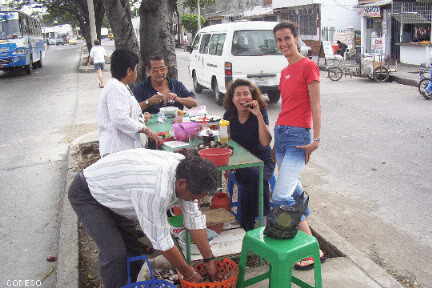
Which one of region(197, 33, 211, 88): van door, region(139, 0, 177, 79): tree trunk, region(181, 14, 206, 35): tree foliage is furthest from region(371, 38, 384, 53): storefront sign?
region(181, 14, 206, 35): tree foliage

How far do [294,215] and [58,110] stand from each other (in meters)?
10.4

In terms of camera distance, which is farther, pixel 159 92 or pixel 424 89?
pixel 424 89

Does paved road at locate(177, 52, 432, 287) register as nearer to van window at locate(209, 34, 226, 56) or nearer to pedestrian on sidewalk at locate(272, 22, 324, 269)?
pedestrian on sidewalk at locate(272, 22, 324, 269)

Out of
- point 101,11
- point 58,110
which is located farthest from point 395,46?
point 101,11

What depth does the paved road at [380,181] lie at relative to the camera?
406 cm

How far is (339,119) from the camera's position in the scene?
938 centimetres

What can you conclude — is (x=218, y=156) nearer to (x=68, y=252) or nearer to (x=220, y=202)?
(x=220, y=202)

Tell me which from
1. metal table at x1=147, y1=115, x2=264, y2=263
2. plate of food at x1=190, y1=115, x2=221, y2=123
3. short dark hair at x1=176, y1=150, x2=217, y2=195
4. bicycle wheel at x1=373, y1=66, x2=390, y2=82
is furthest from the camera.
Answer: bicycle wheel at x1=373, y1=66, x2=390, y2=82

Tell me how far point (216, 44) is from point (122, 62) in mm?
7375

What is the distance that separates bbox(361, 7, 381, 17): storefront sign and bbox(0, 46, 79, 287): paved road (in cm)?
1377

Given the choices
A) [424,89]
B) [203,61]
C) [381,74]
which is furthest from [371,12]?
[203,61]

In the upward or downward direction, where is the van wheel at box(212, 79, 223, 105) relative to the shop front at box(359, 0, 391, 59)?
downward

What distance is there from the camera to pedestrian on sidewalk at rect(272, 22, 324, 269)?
3449 millimetres

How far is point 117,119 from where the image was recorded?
3.82 meters
